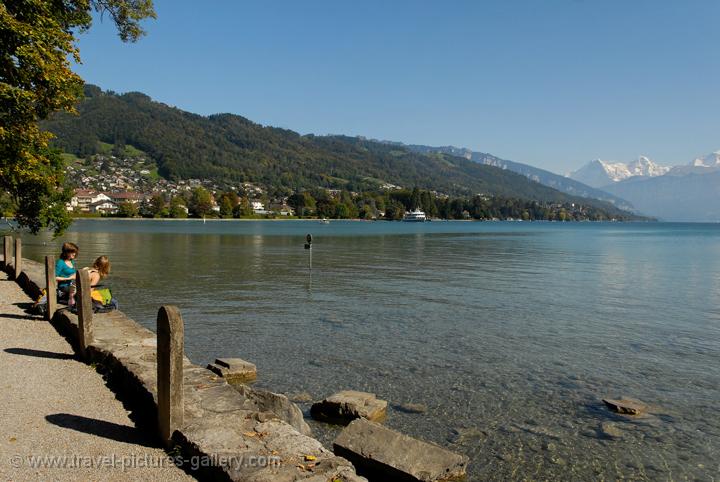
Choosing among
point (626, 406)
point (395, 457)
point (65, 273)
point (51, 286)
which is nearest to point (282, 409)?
point (395, 457)

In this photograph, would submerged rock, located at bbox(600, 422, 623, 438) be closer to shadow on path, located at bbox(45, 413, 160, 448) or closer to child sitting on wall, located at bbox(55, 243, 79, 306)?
shadow on path, located at bbox(45, 413, 160, 448)

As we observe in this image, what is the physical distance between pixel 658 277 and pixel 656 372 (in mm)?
25407

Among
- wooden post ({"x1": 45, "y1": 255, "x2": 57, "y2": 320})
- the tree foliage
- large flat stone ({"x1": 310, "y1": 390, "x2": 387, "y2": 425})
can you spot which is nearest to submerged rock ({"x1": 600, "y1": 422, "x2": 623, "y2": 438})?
large flat stone ({"x1": 310, "y1": 390, "x2": 387, "y2": 425})

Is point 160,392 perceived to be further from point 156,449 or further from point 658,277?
point 658,277

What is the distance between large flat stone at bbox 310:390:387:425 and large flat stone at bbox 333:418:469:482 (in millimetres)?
1566

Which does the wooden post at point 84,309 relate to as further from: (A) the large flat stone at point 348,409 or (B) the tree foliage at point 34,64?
(B) the tree foliage at point 34,64

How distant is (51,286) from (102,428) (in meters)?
8.66

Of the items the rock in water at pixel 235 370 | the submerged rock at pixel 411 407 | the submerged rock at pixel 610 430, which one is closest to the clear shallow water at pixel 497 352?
the submerged rock at pixel 610 430

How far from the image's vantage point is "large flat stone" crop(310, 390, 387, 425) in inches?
383

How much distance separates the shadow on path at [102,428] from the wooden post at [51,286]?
7526mm

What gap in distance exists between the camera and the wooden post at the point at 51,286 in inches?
553

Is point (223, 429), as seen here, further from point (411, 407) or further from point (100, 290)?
point (100, 290)

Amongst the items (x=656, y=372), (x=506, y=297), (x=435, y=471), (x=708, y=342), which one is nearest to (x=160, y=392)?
(x=435, y=471)

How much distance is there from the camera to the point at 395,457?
24.8ft
